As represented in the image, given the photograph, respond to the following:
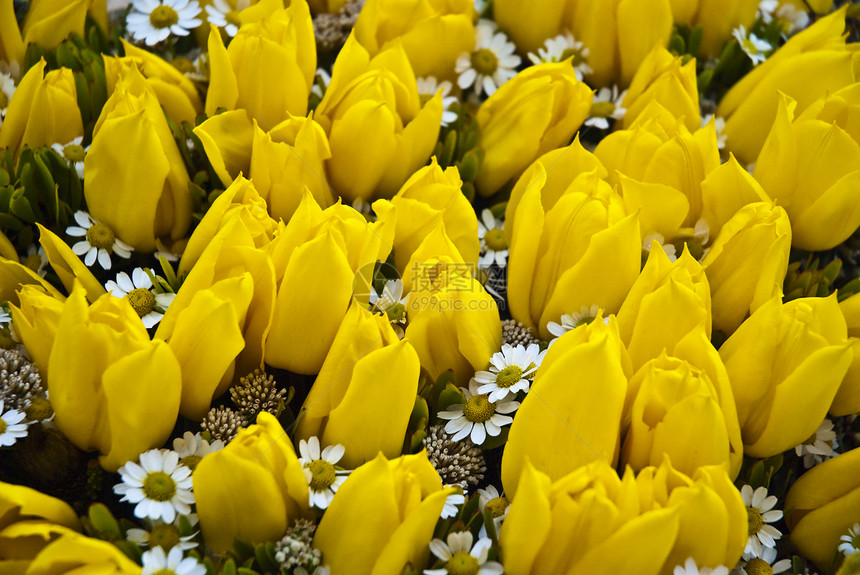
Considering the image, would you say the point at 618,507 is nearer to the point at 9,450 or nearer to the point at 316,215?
the point at 316,215

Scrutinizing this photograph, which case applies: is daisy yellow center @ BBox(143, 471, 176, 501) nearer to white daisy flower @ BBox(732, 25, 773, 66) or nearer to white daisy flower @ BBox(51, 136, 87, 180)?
white daisy flower @ BBox(51, 136, 87, 180)

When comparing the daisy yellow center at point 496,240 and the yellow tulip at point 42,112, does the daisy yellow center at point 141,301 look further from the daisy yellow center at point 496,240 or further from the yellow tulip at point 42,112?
the daisy yellow center at point 496,240

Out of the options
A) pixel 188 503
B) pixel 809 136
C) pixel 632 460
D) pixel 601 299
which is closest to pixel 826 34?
pixel 809 136

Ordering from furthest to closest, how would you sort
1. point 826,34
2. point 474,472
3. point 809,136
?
point 826,34 < point 809,136 < point 474,472

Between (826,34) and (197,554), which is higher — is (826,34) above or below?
above

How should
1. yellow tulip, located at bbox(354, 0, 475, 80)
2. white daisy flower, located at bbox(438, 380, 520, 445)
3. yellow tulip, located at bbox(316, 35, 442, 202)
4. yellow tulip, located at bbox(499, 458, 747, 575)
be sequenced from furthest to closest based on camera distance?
1. yellow tulip, located at bbox(354, 0, 475, 80)
2. yellow tulip, located at bbox(316, 35, 442, 202)
3. white daisy flower, located at bbox(438, 380, 520, 445)
4. yellow tulip, located at bbox(499, 458, 747, 575)

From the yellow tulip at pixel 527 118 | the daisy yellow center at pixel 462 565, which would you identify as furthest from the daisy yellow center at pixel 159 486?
the yellow tulip at pixel 527 118

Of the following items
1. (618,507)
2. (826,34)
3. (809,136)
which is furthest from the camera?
(826,34)

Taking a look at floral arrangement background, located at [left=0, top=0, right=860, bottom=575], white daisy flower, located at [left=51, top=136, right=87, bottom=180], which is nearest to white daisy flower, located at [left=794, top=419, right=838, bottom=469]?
floral arrangement background, located at [left=0, top=0, right=860, bottom=575]
